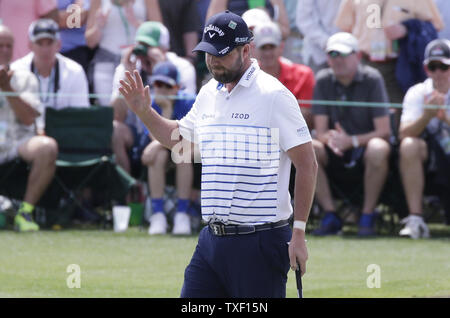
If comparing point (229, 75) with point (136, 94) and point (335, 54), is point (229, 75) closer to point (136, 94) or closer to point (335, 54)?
point (136, 94)

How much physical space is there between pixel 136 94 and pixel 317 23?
7.46 metres

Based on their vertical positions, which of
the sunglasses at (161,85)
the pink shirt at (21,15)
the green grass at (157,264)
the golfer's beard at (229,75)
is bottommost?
the green grass at (157,264)

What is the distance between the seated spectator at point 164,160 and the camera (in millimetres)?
11172

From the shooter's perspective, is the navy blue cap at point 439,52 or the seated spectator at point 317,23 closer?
the navy blue cap at point 439,52

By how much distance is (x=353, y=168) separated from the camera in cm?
1142

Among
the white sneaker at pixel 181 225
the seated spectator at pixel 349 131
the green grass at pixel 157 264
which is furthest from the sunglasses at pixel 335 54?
the white sneaker at pixel 181 225

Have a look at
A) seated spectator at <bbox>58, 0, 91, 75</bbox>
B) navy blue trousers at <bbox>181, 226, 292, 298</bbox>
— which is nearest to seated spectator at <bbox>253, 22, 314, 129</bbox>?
seated spectator at <bbox>58, 0, 91, 75</bbox>

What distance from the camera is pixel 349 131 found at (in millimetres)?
11555

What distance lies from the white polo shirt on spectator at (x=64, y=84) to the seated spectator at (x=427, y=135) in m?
3.62

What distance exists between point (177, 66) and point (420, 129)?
112 inches

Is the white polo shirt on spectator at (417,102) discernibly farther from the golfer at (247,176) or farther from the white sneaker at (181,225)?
the golfer at (247,176)

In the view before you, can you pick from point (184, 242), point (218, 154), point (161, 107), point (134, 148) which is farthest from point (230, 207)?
point (134, 148)

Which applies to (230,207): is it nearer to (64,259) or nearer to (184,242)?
(64,259)

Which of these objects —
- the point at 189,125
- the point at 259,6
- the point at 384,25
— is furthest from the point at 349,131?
the point at 189,125
